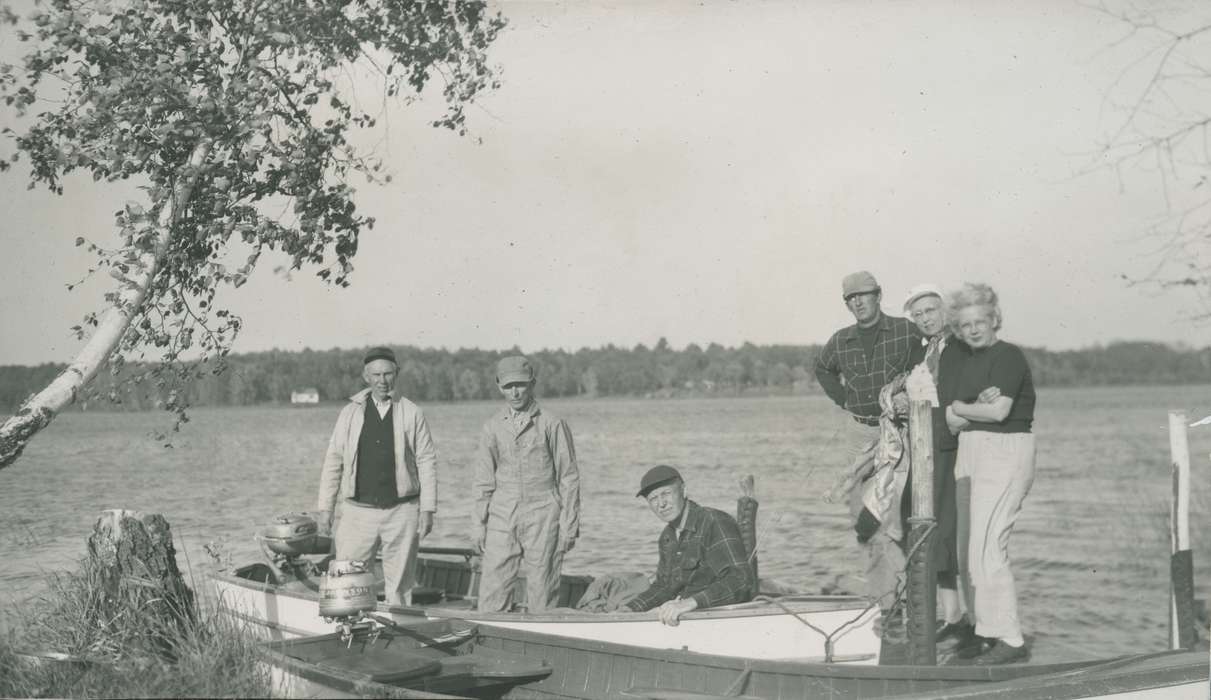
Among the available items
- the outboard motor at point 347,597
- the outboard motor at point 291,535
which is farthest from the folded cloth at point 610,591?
the outboard motor at point 291,535

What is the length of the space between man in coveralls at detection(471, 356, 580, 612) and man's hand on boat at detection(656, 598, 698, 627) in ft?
3.73

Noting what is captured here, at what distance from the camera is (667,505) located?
21.2 ft

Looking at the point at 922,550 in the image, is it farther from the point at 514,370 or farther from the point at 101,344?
the point at 101,344

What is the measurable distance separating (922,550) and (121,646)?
3.82 m

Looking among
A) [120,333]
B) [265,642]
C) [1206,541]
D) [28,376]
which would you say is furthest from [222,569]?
[1206,541]

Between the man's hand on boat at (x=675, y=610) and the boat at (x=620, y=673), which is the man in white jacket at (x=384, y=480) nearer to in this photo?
the boat at (x=620, y=673)

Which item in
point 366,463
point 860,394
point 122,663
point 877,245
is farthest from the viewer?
point 877,245

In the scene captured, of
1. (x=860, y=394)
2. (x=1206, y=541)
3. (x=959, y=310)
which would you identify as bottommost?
(x=1206, y=541)

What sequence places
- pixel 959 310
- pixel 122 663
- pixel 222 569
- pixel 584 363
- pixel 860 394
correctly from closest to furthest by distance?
pixel 122 663
pixel 959 310
pixel 860 394
pixel 222 569
pixel 584 363

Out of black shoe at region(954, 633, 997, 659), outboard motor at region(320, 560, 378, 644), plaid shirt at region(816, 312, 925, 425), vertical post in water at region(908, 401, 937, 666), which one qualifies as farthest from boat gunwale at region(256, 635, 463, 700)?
plaid shirt at region(816, 312, 925, 425)

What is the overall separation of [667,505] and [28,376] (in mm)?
6219

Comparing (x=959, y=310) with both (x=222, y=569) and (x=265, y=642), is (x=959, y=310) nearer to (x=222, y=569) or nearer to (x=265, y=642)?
(x=265, y=642)

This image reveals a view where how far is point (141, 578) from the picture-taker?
5.93 meters

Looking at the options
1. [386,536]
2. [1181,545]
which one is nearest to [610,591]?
[386,536]
